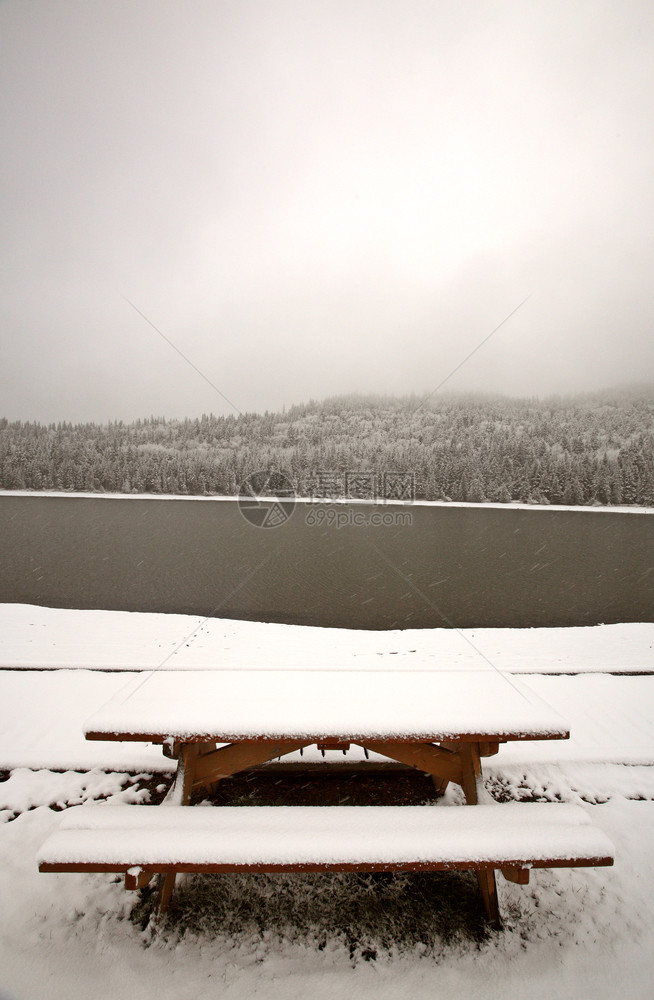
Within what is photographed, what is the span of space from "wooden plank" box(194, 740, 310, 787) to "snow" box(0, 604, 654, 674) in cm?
413

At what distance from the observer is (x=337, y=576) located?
19062 mm

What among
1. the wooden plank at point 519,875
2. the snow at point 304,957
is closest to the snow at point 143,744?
the snow at point 304,957

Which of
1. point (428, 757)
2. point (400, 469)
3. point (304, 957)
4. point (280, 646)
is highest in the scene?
point (400, 469)

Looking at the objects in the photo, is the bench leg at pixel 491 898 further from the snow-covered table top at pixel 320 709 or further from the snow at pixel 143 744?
the snow at pixel 143 744

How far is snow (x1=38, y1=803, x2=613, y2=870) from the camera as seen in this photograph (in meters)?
2.13

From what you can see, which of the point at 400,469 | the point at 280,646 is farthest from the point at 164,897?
the point at 400,469

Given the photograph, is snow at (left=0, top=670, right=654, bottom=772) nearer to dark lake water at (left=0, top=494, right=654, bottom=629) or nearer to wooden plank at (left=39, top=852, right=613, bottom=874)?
wooden plank at (left=39, top=852, right=613, bottom=874)

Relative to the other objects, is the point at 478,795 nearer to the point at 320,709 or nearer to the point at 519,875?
the point at 519,875

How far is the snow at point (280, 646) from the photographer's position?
7594 millimetres

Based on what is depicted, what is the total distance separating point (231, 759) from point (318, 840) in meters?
0.90

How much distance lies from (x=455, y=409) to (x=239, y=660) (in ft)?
650

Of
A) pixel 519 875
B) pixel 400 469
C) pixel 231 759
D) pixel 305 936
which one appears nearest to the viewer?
pixel 519 875

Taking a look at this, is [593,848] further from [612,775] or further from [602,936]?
[612,775]

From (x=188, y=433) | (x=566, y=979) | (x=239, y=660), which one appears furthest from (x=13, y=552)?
(x=188, y=433)
